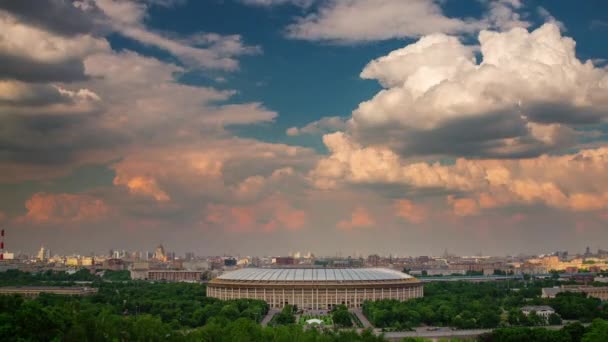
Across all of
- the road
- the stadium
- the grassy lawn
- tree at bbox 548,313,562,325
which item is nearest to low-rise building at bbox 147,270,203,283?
the stadium

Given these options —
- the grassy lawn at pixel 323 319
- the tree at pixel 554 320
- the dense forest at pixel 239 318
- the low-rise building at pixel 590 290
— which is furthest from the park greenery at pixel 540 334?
the low-rise building at pixel 590 290

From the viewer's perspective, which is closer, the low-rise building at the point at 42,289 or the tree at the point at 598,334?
the tree at the point at 598,334

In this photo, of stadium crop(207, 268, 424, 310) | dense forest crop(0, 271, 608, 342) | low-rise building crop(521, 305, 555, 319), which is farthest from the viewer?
stadium crop(207, 268, 424, 310)

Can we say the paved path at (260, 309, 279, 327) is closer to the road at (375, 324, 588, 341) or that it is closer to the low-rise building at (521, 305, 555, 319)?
the road at (375, 324, 588, 341)

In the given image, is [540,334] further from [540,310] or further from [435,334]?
[540,310]

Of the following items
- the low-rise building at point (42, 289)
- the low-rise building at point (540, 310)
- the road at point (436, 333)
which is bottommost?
the road at point (436, 333)

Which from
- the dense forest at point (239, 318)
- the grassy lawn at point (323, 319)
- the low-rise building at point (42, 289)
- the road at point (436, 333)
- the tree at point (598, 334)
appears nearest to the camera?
the dense forest at point (239, 318)

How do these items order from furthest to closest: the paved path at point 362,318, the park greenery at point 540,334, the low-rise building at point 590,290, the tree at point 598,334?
the low-rise building at point 590,290
the paved path at point 362,318
the park greenery at point 540,334
the tree at point 598,334

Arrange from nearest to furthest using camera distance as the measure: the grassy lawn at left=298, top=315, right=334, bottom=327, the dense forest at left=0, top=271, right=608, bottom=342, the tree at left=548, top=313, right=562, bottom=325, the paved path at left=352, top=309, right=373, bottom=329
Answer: the dense forest at left=0, top=271, right=608, bottom=342
the tree at left=548, top=313, right=562, bottom=325
the paved path at left=352, top=309, right=373, bottom=329
the grassy lawn at left=298, top=315, right=334, bottom=327

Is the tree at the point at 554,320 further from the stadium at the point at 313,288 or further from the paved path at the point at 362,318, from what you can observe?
the stadium at the point at 313,288
